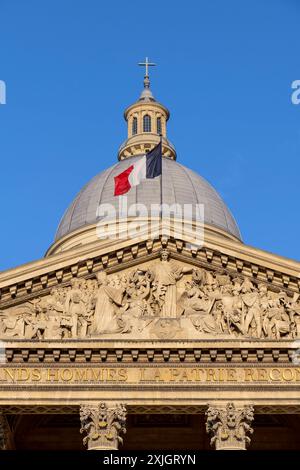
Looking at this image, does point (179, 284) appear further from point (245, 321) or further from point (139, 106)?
point (139, 106)

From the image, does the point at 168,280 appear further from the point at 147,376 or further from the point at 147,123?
the point at 147,123

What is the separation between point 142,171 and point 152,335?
366 inches

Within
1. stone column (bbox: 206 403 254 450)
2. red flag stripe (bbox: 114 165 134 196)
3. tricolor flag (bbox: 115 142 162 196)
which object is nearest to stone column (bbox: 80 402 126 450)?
stone column (bbox: 206 403 254 450)

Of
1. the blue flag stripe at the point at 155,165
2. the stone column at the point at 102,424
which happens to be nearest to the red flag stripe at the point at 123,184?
the blue flag stripe at the point at 155,165

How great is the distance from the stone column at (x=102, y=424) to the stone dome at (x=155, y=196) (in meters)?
29.2

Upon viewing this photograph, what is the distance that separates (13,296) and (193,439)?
8.29 meters

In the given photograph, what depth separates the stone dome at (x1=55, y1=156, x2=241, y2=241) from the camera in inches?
2346

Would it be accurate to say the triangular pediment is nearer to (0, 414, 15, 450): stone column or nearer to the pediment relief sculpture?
the pediment relief sculpture

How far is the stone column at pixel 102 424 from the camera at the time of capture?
95.3ft

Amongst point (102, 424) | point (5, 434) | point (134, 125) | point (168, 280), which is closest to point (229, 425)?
point (102, 424)

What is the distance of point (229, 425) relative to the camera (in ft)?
96.0

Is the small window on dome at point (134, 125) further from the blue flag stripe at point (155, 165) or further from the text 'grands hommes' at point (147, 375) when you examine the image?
the text 'grands hommes' at point (147, 375)

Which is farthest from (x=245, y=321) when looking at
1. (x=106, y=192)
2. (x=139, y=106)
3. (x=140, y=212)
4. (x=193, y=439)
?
(x=139, y=106)
